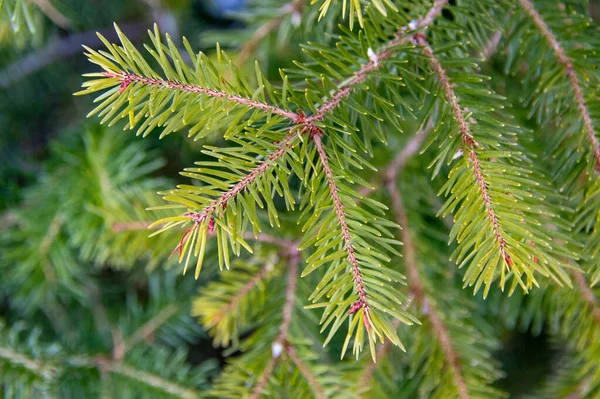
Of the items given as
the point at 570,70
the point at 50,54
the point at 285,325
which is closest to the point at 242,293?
the point at 285,325

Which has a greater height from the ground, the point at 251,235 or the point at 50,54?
the point at 50,54

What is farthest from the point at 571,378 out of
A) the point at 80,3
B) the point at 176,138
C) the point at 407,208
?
the point at 80,3

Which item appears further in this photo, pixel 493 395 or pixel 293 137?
pixel 493 395

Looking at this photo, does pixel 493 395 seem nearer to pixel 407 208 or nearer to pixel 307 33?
pixel 407 208

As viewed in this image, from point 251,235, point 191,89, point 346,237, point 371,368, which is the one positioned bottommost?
point 371,368

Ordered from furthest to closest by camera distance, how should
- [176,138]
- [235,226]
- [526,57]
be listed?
1. [176,138]
2. [526,57]
3. [235,226]

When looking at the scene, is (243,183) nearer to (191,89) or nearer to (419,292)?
(191,89)

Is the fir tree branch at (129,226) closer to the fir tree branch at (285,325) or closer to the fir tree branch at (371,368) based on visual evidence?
the fir tree branch at (285,325)
